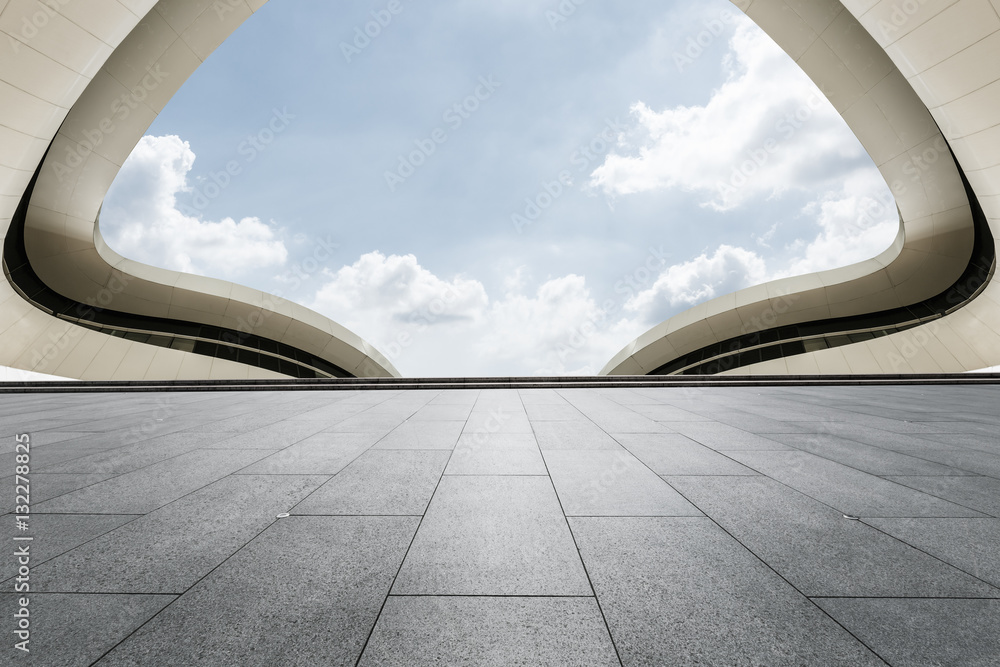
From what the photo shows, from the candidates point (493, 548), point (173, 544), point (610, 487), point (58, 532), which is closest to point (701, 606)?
point (493, 548)

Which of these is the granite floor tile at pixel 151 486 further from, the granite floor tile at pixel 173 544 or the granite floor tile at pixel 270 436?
the granite floor tile at pixel 270 436

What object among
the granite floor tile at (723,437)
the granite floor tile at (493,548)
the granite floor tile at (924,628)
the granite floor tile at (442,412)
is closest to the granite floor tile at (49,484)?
the granite floor tile at (493,548)

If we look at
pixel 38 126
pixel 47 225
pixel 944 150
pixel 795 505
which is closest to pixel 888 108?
pixel 944 150

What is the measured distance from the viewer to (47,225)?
766 inches

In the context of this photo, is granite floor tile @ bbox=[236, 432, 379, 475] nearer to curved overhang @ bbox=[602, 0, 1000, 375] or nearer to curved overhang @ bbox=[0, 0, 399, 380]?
curved overhang @ bbox=[0, 0, 399, 380]

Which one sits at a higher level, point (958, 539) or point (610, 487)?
point (610, 487)

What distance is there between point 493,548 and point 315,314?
2864 cm

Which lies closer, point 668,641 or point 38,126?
point 668,641

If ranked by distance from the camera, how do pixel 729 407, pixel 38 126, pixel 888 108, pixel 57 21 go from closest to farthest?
pixel 729 407 < pixel 57 21 < pixel 38 126 < pixel 888 108

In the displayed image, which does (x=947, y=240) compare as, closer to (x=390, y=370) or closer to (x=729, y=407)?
(x=729, y=407)

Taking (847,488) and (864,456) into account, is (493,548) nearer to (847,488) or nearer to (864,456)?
(847,488)

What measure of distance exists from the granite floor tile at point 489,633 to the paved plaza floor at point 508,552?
1cm

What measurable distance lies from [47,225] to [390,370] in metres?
20.4

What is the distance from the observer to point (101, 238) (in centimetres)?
2245
